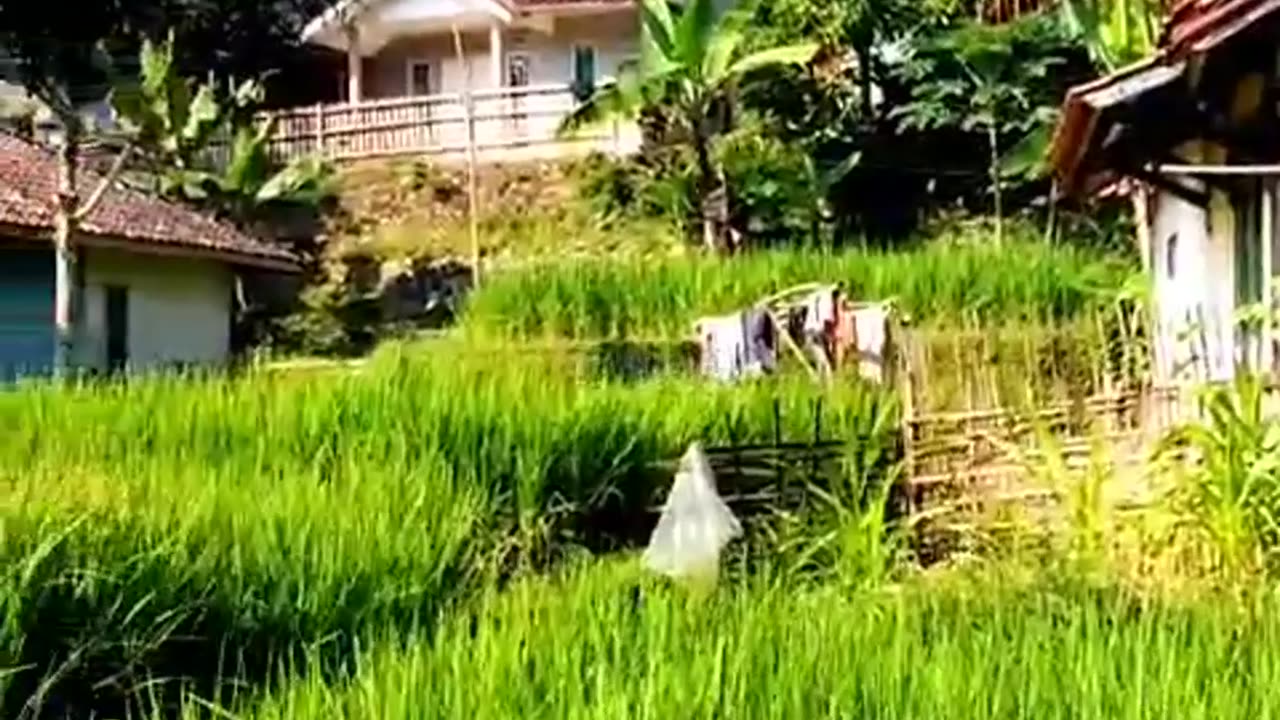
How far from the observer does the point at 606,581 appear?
22.5 feet

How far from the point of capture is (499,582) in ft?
26.7

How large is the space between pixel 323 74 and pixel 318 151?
5.41 m

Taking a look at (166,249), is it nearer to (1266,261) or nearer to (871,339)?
(871,339)

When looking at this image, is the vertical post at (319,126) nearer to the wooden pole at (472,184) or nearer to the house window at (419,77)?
the wooden pole at (472,184)

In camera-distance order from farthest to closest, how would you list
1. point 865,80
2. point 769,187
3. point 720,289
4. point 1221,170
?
point 865,80, point 769,187, point 720,289, point 1221,170

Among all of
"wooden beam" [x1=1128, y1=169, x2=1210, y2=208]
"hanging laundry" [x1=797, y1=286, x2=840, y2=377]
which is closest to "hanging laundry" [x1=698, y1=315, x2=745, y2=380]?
"hanging laundry" [x1=797, y1=286, x2=840, y2=377]

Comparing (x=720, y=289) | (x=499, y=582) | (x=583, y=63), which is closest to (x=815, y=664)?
(x=499, y=582)

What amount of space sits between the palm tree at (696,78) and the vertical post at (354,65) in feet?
24.2

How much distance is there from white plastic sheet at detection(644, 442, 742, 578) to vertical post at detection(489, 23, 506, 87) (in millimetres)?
21993

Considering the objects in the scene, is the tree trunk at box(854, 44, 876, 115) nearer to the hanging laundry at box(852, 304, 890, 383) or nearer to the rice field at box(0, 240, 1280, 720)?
the hanging laundry at box(852, 304, 890, 383)

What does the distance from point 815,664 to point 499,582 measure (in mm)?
3490

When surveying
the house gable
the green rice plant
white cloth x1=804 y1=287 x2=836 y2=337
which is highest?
the house gable

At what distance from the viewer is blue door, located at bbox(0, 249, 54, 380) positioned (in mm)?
19922

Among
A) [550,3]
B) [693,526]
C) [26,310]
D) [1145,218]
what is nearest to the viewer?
[693,526]
